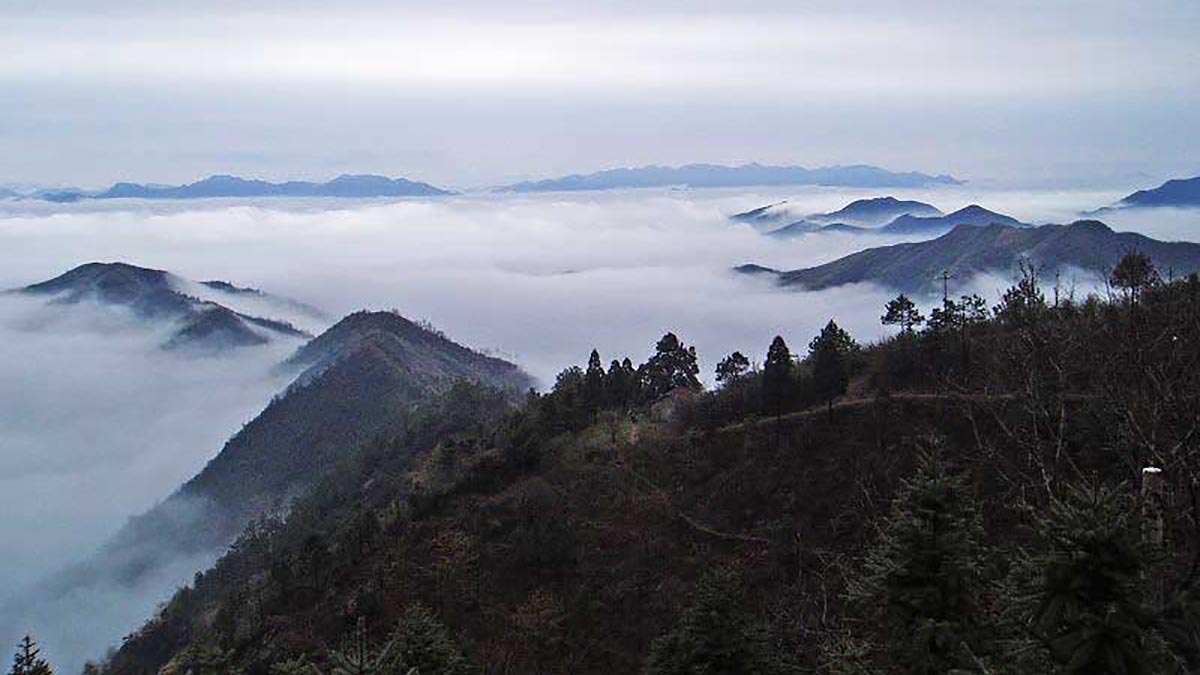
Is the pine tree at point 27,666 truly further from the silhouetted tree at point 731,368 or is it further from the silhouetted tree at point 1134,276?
the silhouetted tree at point 731,368

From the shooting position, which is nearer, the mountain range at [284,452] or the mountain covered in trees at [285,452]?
the mountain covered in trees at [285,452]

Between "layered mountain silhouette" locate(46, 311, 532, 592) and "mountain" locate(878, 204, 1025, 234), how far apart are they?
306 ft

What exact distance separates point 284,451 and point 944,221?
13637 cm

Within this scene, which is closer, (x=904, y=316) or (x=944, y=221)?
(x=904, y=316)

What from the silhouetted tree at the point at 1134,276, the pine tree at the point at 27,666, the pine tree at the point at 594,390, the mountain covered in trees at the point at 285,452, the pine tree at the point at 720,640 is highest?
the silhouetted tree at the point at 1134,276

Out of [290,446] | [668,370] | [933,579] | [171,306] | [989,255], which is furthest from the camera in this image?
[171,306]

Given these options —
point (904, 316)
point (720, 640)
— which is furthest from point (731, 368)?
point (720, 640)

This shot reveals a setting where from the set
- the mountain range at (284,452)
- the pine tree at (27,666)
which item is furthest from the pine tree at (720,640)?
the mountain range at (284,452)

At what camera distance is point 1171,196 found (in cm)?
13438

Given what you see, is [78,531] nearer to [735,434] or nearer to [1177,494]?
[735,434]

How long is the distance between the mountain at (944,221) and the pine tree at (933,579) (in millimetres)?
148191

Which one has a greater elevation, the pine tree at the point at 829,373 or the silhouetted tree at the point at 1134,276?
the silhouetted tree at the point at 1134,276

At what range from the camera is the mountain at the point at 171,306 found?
15900 cm

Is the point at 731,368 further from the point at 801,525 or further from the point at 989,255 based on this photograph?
the point at 989,255
